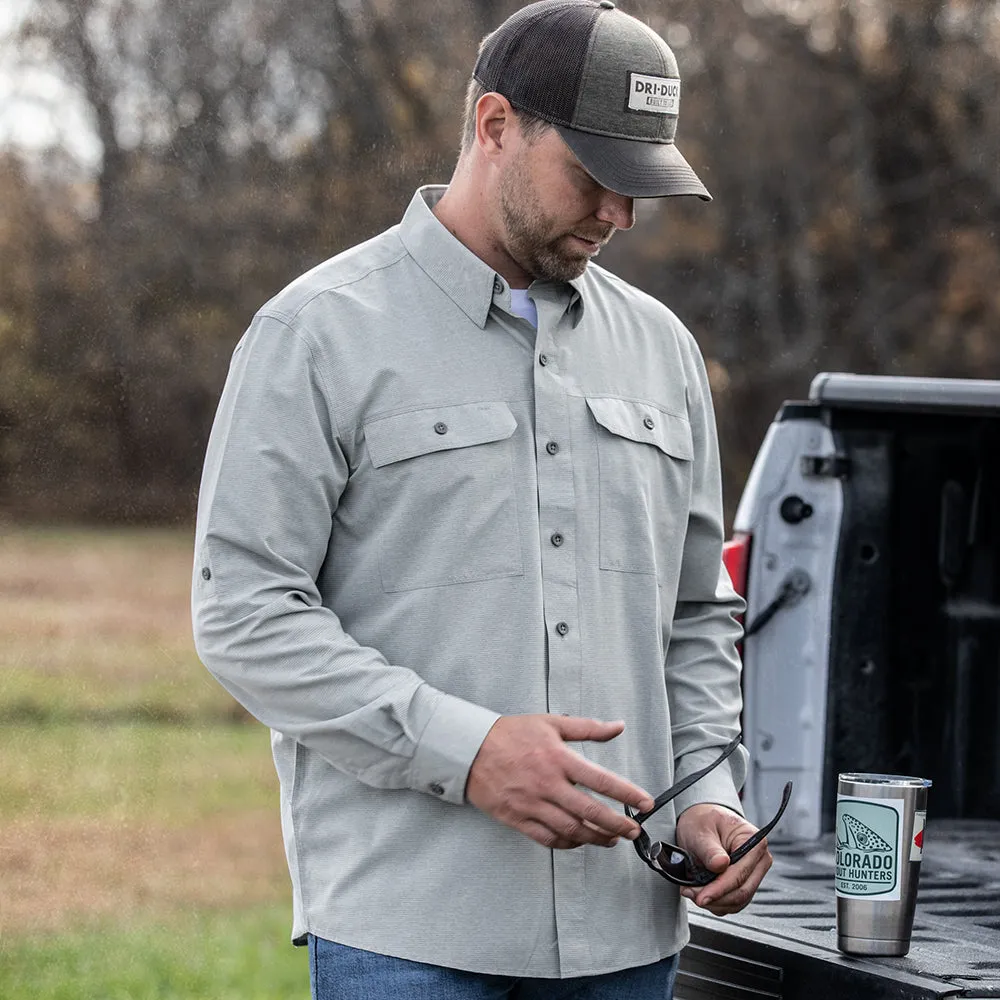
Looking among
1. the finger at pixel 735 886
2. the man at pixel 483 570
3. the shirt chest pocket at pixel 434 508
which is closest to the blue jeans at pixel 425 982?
the man at pixel 483 570

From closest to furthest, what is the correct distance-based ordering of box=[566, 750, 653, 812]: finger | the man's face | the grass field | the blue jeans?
box=[566, 750, 653, 812]: finger, the blue jeans, the man's face, the grass field

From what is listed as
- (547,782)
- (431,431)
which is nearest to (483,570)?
(431,431)

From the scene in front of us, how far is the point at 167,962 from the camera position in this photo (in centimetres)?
643

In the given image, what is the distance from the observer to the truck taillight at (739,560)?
318cm

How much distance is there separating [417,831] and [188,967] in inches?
178

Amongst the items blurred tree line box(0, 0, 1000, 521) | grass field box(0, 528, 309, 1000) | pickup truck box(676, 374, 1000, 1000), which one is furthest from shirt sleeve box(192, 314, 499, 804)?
blurred tree line box(0, 0, 1000, 521)

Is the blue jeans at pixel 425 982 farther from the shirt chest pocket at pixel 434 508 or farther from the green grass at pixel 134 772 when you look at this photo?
the green grass at pixel 134 772

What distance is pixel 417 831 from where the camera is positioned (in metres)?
1.99

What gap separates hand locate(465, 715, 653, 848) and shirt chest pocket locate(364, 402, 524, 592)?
21cm

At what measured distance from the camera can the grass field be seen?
636cm

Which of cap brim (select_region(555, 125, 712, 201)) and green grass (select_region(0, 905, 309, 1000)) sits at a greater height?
cap brim (select_region(555, 125, 712, 201))

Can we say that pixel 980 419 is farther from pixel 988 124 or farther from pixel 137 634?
pixel 988 124

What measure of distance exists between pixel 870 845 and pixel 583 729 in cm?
55

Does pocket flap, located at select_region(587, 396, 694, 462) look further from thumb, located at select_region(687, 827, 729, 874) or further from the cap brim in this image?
thumb, located at select_region(687, 827, 729, 874)
